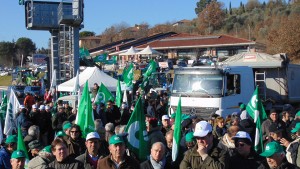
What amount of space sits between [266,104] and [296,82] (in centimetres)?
303

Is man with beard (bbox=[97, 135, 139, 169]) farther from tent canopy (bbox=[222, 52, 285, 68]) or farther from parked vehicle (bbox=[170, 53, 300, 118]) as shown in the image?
tent canopy (bbox=[222, 52, 285, 68])

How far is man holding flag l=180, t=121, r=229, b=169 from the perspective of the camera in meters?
5.20

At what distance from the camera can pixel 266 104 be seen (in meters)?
17.4

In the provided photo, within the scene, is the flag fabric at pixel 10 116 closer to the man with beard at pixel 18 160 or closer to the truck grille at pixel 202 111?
the man with beard at pixel 18 160

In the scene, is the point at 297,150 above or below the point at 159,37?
below

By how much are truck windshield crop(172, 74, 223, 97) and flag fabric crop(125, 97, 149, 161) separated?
25.5ft

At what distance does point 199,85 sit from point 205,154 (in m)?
10.4

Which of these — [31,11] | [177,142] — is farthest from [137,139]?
[31,11]

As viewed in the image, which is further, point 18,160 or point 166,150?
point 166,150

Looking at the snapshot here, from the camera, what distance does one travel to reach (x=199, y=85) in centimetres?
1561

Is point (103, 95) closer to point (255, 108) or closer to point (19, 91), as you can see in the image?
point (255, 108)

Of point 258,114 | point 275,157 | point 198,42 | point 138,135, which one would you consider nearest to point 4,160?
point 138,135

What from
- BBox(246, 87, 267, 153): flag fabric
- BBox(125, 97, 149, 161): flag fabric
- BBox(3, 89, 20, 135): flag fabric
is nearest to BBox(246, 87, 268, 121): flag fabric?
BBox(246, 87, 267, 153): flag fabric

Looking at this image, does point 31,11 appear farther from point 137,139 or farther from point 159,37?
point 159,37
